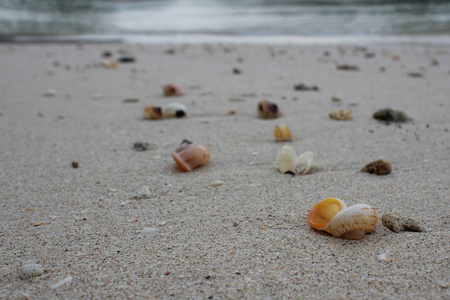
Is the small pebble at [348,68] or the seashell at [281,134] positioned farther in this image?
the small pebble at [348,68]

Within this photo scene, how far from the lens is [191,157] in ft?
6.21

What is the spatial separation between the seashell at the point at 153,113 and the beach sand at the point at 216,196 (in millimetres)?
74

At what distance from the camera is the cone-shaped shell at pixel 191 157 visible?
6.15ft

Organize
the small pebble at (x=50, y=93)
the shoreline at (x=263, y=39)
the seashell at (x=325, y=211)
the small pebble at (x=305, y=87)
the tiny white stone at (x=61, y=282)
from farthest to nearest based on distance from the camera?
1. the shoreline at (x=263, y=39)
2. the small pebble at (x=305, y=87)
3. the small pebble at (x=50, y=93)
4. the seashell at (x=325, y=211)
5. the tiny white stone at (x=61, y=282)

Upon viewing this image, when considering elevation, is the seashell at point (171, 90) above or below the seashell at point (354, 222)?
below

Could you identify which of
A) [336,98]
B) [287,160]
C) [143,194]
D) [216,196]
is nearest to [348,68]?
[336,98]

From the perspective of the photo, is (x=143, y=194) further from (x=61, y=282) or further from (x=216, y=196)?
(x=61, y=282)

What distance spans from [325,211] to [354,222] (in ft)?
0.45

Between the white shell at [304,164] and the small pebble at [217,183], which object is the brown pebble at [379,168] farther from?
the small pebble at [217,183]

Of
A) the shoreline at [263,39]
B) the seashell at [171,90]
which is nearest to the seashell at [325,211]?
the seashell at [171,90]

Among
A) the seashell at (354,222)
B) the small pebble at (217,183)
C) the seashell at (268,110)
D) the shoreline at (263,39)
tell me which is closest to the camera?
the seashell at (354,222)

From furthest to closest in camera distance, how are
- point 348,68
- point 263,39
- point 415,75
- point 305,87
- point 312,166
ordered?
1. point 263,39
2. point 348,68
3. point 415,75
4. point 305,87
5. point 312,166

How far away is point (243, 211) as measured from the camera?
1.48 meters

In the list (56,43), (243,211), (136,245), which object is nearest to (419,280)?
(243,211)
